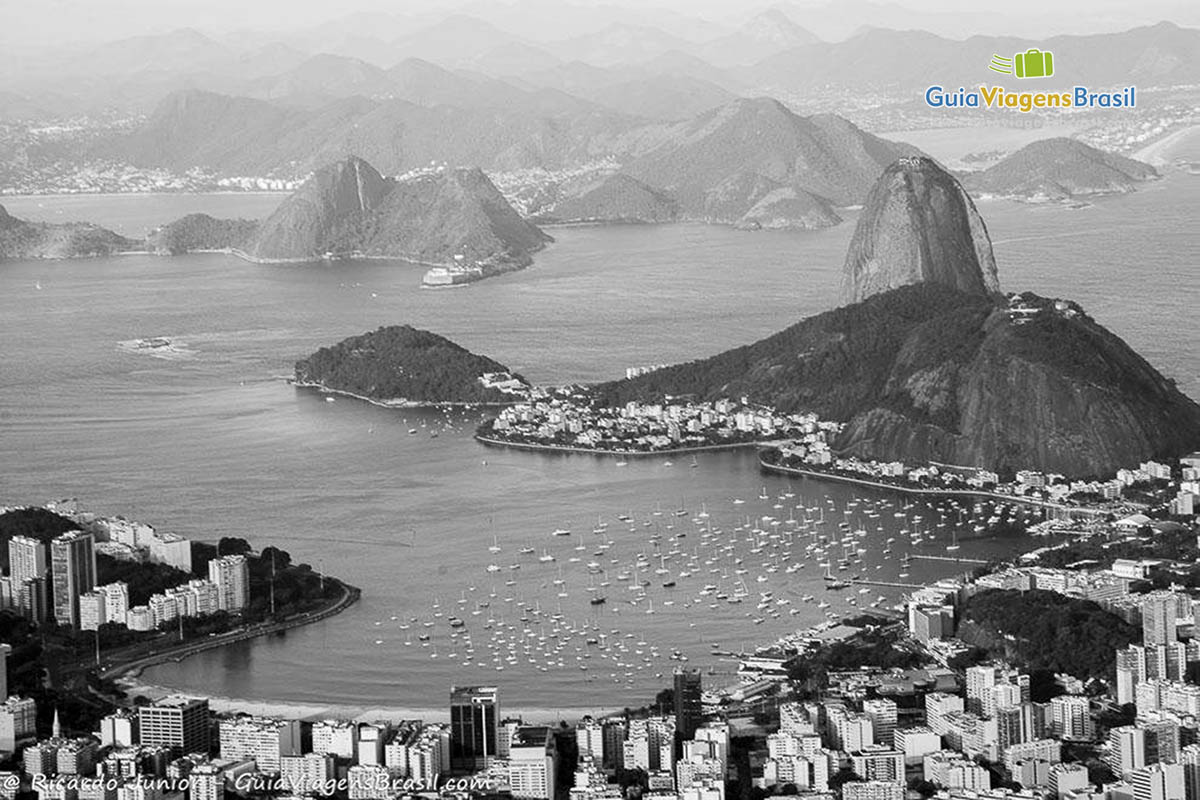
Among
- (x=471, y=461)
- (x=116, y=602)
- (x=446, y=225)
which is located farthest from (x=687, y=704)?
(x=446, y=225)

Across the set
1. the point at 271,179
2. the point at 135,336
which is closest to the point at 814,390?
the point at 135,336

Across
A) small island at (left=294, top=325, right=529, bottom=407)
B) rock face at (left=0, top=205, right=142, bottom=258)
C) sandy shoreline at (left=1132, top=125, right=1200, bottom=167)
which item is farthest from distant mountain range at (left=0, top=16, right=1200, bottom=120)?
small island at (left=294, top=325, right=529, bottom=407)

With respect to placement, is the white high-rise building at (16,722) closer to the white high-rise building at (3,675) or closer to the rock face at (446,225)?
the white high-rise building at (3,675)

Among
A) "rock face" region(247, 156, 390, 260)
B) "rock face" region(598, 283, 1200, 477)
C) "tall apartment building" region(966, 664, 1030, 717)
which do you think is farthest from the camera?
A: "rock face" region(247, 156, 390, 260)

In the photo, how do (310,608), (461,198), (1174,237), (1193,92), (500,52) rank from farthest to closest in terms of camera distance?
(500,52) → (1193,92) → (461,198) → (1174,237) → (310,608)

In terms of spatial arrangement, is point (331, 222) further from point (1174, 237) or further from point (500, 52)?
point (500, 52)

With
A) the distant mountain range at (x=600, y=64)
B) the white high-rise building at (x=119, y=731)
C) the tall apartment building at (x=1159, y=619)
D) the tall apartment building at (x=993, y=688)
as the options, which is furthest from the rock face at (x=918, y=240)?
the distant mountain range at (x=600, y=64)

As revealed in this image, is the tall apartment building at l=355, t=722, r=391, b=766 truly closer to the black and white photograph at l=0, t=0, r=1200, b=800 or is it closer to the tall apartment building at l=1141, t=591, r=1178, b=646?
the black and white photograph at l=0, t=0, r=1200, b=800
